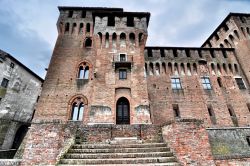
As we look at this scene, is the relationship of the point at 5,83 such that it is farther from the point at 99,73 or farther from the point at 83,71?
the point at 99,73

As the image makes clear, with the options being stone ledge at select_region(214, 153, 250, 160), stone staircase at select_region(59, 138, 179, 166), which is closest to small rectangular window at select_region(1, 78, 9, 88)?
stone staircase at select_region(59, 138, 179, 166)

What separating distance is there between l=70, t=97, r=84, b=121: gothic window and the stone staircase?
26.9 feet

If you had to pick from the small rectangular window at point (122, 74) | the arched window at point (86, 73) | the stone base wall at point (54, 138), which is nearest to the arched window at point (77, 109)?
the arched window at point (86, 73)

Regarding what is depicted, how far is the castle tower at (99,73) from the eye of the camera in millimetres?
13914

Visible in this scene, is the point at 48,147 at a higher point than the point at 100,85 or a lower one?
lower

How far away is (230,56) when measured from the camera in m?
22.1

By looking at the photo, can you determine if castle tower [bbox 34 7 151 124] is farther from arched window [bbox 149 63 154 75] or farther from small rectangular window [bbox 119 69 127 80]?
arched window [bbox 149 63 154 75]

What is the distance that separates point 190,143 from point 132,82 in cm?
899

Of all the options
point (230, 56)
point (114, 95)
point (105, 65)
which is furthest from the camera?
point (230, 56)

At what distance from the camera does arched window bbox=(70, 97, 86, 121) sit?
1539 cm

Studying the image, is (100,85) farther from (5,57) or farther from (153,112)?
(5,57)

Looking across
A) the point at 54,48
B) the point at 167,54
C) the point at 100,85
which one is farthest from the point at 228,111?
the point at 54,48

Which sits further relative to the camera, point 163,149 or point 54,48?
point 54,48

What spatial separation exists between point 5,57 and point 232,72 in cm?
3052
